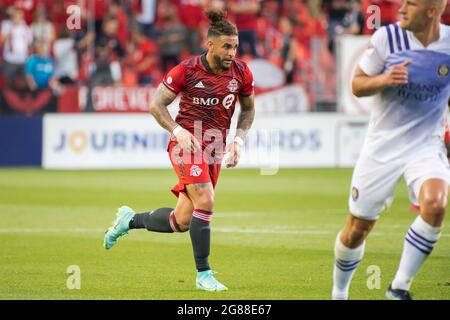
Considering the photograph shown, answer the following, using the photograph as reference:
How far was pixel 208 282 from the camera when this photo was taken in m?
8.83

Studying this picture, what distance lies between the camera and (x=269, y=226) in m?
13.8

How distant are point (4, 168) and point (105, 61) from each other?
3.36 m

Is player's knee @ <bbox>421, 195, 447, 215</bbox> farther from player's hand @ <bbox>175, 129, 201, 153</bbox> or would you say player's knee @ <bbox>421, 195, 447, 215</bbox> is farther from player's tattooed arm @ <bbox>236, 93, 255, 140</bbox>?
player's tattooed arm @ <bbox>236, 93, 255, 140</bbox>

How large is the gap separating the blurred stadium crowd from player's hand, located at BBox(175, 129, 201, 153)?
48.4 feet

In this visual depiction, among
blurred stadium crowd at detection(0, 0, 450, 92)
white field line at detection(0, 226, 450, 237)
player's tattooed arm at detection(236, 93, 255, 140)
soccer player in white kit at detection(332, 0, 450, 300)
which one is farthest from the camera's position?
blurred stadium crowd at detection(0, 0, 450, 92)

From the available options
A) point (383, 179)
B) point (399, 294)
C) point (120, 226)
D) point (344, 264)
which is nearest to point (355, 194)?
point (383, 179)

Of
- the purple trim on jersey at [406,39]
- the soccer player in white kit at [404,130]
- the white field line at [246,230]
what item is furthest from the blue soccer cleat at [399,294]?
the white field line at [246,230]

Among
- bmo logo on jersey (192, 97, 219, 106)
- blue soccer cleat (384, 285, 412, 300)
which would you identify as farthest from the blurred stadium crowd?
blue soccer cleat (384, 285, 412, 300)

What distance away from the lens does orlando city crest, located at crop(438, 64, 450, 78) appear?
24.5 ft

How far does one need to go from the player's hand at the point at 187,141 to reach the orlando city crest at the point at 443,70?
92.1 inches

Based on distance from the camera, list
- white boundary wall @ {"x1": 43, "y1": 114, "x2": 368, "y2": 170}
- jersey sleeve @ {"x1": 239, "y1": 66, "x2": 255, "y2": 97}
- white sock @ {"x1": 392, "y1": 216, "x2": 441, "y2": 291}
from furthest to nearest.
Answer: white boundary wall @ {"x1": 43, "y1": 114, "x2": 368, "y2": 170}, jersey sleeve @ {"x1": 239, "y1": 66, "x2": 255, "y2": 97}, white sock @ {"x1": 392, "y1": 216, "x2": 441, "y2": 291}

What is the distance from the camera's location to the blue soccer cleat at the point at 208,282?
8.76 meters

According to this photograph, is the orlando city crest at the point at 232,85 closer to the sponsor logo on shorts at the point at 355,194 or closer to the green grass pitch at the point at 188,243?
Result: the green grass pitch at the point at 188,243
